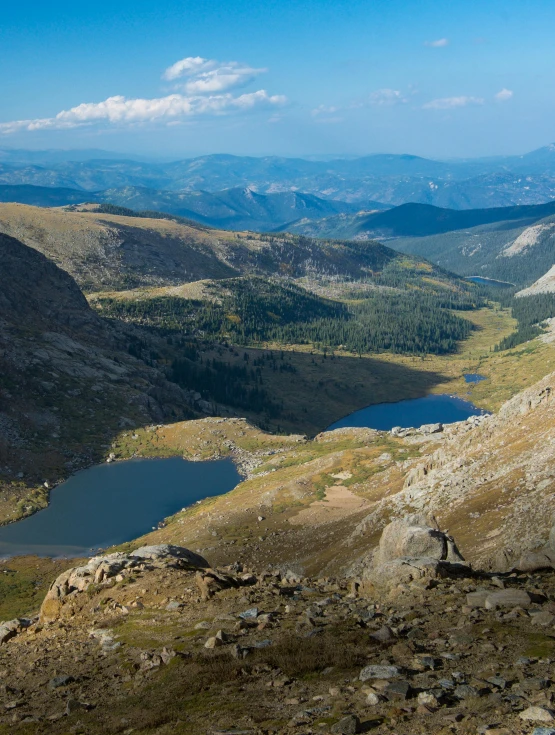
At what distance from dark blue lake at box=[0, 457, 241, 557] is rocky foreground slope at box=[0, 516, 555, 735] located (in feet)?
209

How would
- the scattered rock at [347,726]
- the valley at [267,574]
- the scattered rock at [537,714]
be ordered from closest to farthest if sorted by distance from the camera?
the scattered rock at [537,714]
the scattered rock at [347,726]
the valley at [267,574]

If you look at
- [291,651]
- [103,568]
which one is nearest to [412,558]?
[291,651]

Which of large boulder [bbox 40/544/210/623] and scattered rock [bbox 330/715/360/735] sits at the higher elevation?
scattered rock [bbox 330/715/360/735]

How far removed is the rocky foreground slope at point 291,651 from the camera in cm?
1859

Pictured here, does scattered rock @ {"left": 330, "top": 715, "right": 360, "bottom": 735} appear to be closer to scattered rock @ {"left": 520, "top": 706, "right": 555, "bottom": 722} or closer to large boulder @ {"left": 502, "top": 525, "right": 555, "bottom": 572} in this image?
scattered rock @ {"left": 520, "top": 706, "right": 555, "bottom": 722}

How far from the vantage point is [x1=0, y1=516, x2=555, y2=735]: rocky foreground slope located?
732 inches

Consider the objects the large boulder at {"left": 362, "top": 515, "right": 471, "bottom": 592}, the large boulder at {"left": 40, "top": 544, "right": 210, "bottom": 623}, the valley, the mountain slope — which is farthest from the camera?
the mountain slope

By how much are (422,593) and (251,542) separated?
41326 millimetres

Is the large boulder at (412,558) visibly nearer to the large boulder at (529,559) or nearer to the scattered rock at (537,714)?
the large boulder at (529,559)

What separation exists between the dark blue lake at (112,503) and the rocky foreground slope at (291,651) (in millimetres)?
63835

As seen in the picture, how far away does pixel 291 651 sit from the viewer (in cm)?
2430

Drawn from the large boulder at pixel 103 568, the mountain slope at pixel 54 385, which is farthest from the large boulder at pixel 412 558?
the mountain slope at pixel 54 385

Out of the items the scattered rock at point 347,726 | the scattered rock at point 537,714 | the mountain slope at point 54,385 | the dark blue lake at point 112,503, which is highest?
the scattered rock at point 537,714

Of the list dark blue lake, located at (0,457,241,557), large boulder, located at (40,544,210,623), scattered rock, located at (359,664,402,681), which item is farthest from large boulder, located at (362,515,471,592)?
dark blue lake, located at (0,457,241,557)
